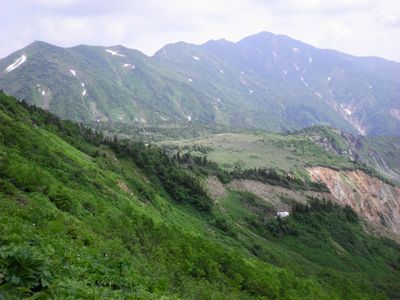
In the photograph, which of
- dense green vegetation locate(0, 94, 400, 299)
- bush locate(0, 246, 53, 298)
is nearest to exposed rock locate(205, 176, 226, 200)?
dense green vegetation locate(0, 94, 400, 299)

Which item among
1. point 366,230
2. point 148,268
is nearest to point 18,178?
point 148,268

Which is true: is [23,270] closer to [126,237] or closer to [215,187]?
[126,237]

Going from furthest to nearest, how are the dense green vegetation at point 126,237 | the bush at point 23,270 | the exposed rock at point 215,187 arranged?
1. the exposed rock at point 215,187
2. the dense green vegetation at point 126,237
3. the bush at point 23,270

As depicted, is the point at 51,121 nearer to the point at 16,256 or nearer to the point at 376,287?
the point at 16,256

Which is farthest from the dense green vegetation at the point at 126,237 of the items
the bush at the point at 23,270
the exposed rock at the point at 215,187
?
the exposed rock at the point at 215,187

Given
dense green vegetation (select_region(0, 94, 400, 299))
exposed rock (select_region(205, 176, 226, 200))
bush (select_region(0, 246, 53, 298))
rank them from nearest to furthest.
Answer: bush (select_region(0, 246, 53, 298)), dense green vegetation (select_region(0, 94, 400, 299)), exposed rock (select_region(205, 176, 226, 200))

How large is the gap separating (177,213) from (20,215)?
148ft

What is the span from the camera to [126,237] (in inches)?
1260

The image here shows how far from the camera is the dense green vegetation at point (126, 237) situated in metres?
17.8

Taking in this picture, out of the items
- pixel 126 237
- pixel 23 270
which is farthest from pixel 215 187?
pixel 23 270

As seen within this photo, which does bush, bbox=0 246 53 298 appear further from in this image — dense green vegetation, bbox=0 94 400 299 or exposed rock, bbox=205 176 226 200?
exposed rock, bbox=205 176 226 200

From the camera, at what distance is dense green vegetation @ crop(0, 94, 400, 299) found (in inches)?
699

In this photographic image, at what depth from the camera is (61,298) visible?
1279cm

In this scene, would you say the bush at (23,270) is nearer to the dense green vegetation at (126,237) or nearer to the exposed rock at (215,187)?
the dense green vegetation at (126,237)
